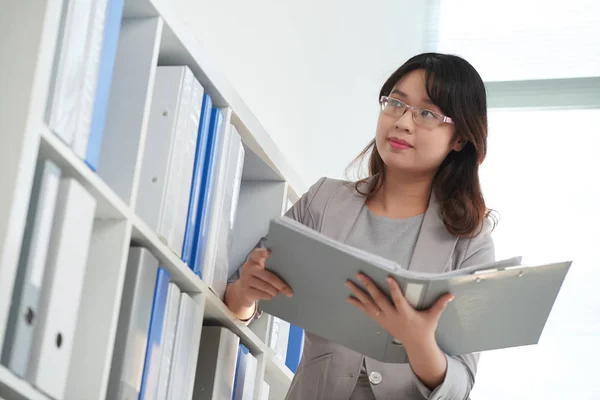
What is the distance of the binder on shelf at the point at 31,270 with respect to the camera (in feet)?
3.85

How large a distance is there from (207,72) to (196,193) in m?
0.25

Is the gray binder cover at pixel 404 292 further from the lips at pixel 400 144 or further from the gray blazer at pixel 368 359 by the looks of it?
the lips at pixel 400 144

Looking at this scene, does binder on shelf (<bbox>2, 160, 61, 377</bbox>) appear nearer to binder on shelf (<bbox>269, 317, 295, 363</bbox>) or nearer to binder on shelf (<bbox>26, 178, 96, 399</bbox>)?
binder on shelf (<bbox>26, 178, 96, 399</bbox>)

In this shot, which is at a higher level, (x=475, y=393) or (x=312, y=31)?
(x=312, y=31)

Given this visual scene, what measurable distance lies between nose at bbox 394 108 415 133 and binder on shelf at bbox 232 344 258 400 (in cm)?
63

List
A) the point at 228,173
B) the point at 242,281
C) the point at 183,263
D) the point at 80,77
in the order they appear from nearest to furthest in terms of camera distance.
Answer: the point at 80,77
the point at 183,263
the point at 242,281
the point at 228,173

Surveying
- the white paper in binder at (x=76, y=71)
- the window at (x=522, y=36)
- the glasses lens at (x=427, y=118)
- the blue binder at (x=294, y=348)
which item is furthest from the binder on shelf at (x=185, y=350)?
the window at (x=522, y=36)

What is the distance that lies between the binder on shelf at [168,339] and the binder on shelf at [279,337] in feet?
1.87

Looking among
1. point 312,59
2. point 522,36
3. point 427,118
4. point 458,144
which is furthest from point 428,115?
point 522,36

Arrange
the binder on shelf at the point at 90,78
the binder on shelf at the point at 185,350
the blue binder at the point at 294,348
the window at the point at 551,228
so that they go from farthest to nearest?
the window at the point at 551,228 < the blue binder at the point at 294,348 < the binder on shelf at the point at 185,350 < the binder on shelf at the point at 90,78

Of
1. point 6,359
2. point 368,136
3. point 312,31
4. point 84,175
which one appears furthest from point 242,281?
point 368,136

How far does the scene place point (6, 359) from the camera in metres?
1.17

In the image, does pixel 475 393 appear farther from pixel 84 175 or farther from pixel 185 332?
pixel 84 175

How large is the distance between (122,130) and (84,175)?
23 cm
